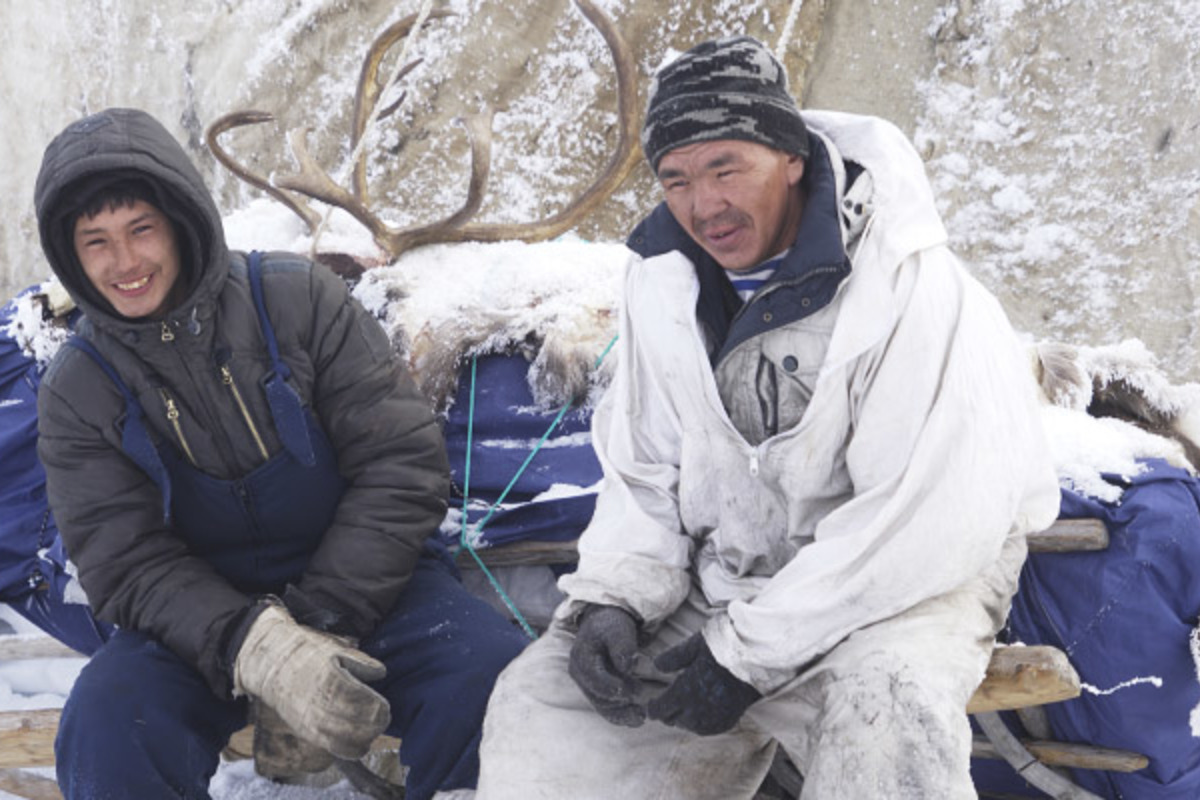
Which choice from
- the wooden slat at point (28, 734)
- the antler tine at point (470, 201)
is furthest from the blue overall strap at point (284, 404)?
the antler tine at point (470, 201)

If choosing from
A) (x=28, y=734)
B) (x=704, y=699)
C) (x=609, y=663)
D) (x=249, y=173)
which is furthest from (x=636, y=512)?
(x=249, y=173)

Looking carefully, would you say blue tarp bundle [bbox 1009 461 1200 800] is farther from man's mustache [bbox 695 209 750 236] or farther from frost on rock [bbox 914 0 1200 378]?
frost on rock [bbox 914 0 1200 378]

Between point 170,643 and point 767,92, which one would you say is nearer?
point 767,92

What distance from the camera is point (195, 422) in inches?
90.4

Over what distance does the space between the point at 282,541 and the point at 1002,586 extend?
1.47m

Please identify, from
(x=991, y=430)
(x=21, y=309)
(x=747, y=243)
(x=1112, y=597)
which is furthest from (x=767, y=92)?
(x=21, y=309)

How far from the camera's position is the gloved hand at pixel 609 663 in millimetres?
1880

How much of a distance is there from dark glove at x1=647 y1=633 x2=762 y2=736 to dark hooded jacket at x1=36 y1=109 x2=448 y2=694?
74 centimetres

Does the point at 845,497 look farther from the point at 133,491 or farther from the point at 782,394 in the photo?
the point at 133,491

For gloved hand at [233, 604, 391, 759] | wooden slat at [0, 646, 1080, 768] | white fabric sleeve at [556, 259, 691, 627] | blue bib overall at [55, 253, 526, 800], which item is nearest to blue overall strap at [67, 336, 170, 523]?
blue bib overall at [55, 253, 526, 800]

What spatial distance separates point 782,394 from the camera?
76.3 inches

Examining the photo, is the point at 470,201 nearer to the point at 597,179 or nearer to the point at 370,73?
the point at 597,179

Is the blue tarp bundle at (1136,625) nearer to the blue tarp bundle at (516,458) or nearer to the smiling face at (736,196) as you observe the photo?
the smiling face at (736,196)

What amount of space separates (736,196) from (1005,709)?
1062mm
